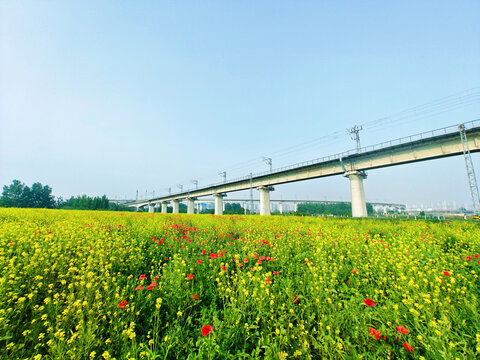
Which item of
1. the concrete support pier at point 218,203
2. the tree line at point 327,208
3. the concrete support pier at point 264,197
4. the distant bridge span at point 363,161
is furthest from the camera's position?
the tree line at point 327,208

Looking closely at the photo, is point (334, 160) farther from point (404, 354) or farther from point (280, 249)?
point (404, 354)

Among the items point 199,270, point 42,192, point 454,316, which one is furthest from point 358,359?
point 42,192

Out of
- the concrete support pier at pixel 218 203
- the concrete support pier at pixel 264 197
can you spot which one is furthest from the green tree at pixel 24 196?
the concrete support pier at pixel 264 197

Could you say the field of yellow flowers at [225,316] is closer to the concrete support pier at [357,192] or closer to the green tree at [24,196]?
the concrete support pier at [357,192]

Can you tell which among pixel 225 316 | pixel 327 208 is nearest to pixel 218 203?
pixel 225 316

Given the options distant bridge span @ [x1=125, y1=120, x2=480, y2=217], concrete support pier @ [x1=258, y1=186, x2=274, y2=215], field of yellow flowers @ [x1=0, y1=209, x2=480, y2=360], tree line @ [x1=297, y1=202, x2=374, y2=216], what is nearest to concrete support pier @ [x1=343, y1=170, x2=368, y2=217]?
distant bridge span @ [x1=125, y1=120, x2=480, y2=217]

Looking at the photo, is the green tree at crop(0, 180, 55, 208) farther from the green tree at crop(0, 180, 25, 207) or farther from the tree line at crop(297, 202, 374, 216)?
the tree line at crop(297, 202, 374, 216)

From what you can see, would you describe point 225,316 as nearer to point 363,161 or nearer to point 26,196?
point 363,161

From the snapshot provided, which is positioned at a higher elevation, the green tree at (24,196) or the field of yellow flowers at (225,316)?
the green tree at (24,196)

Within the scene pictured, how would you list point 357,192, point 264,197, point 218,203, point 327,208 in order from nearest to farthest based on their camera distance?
1. point 357,192
2. point 264,197
3. point 218,203
4. point 327,208

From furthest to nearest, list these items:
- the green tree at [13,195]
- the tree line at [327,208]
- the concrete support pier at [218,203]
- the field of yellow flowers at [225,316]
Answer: the tree line at [327,208], the green tree at [13,195], the concrete support pier at [218,203], the field of yellow flowers at [225,316]

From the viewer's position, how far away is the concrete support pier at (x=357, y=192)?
77.7ft

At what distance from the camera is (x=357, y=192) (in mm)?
24531

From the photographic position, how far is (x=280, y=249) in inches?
177
